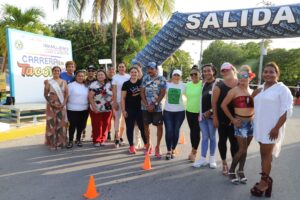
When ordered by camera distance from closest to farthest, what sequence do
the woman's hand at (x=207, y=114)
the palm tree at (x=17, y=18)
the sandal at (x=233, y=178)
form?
the sandal at (x=233, y=178)
the woman's hand at (x=207, y=114)
the palm tree at (x=17, y=18)

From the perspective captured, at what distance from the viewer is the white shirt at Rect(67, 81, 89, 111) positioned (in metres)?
6.08

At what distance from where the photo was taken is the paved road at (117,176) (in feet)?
13.1

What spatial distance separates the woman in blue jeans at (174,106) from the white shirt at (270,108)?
1697mm

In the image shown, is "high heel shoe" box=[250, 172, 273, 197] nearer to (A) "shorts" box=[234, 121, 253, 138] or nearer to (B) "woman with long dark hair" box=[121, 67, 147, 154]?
(A) "shorts" box=[234, 121, 253, 138]

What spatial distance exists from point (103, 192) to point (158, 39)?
7.12 meters

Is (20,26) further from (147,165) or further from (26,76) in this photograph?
(147,165)

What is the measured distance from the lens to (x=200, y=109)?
16.6ft

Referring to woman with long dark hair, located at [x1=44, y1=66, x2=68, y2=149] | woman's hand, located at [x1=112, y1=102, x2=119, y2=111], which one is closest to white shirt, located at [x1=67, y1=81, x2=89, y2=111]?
woman with long dark hair, located at [x1=44, y1=66, x2=68, y2=149]

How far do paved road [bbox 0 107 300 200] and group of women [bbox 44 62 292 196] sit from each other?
0.28m

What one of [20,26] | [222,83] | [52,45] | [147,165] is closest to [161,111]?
[147,165]

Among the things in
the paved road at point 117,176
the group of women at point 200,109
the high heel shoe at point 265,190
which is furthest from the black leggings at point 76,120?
the high heel shoe at point 265,190

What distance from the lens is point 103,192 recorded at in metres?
4.02

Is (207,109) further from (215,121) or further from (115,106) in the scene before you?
(115,106)

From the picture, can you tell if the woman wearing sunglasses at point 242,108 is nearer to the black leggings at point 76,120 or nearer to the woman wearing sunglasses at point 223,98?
the woman wearing sunglasses at point 223,98
